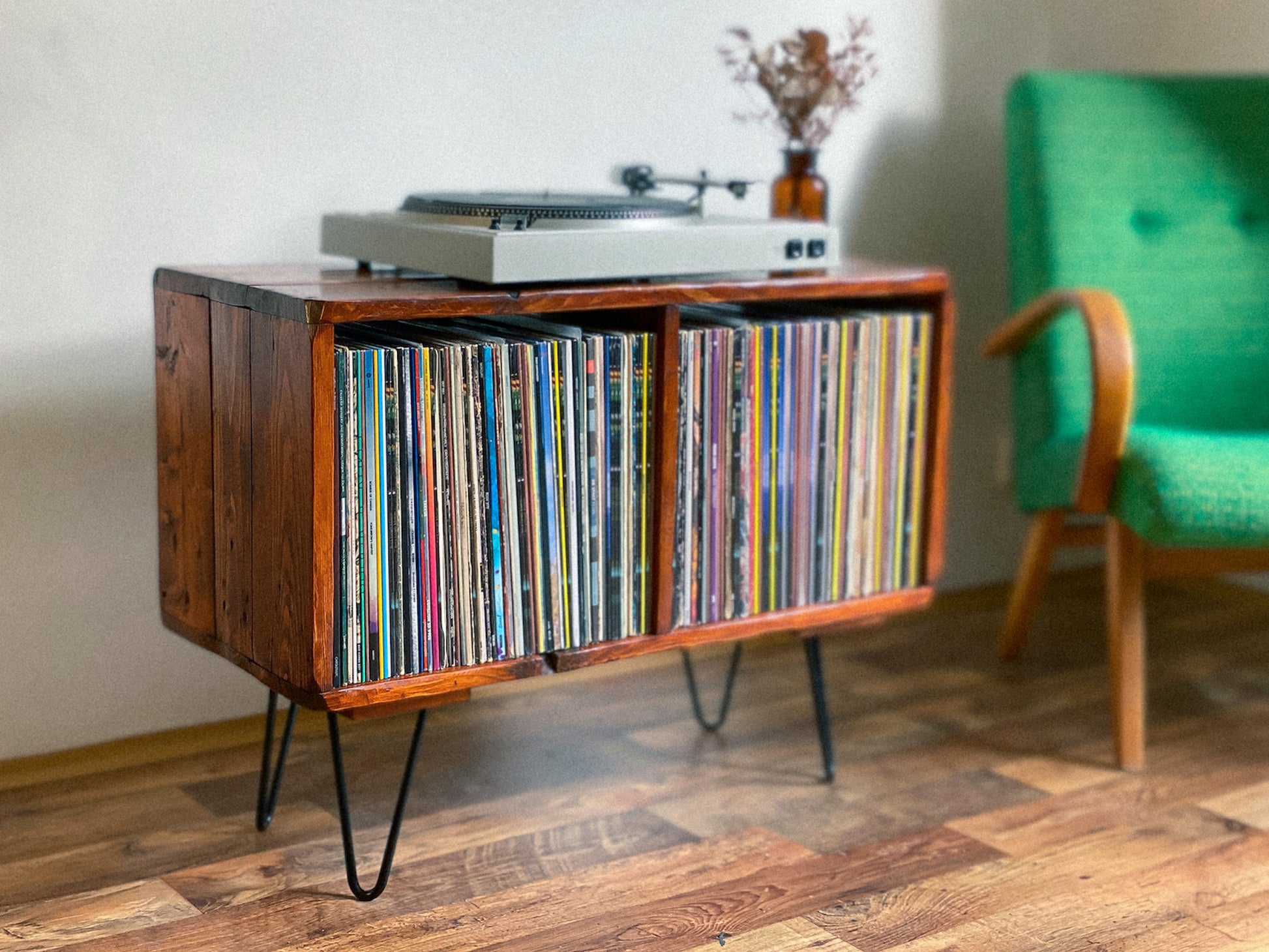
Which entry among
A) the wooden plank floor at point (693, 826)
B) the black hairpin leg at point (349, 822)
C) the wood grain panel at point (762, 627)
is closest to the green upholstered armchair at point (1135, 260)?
the wooden plank floor at point (693, 826)

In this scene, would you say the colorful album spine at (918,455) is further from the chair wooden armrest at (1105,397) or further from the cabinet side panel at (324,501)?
the cabinet side panel at (324,501)

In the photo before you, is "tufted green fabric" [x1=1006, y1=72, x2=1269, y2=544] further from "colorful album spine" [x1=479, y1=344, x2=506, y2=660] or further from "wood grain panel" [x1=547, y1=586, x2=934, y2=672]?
"colorful album spine" [x1=479, y1=344, x2=506, y2=660]

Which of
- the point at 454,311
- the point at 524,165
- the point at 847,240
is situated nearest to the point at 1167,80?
the point at 847,240

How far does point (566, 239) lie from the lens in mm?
1480

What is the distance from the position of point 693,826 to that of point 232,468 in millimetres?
649

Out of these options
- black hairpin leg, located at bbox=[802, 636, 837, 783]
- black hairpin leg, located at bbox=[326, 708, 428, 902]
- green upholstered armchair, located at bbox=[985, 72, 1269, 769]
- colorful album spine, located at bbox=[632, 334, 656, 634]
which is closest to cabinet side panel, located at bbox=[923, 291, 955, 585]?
black hairpin leg, located at bbox=[802, 636, 837, 783]

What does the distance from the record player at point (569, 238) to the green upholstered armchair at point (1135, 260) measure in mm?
549

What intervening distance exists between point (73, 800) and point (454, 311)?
77 cm

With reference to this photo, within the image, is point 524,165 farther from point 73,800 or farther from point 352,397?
point 73,800

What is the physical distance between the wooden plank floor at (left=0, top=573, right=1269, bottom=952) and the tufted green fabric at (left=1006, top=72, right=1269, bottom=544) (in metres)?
0.38

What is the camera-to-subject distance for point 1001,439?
104 inches

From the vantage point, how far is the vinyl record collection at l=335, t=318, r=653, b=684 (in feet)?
4.62

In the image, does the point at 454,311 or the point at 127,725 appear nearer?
→ the point at 454,311

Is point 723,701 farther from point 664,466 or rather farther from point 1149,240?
point 1149,240
